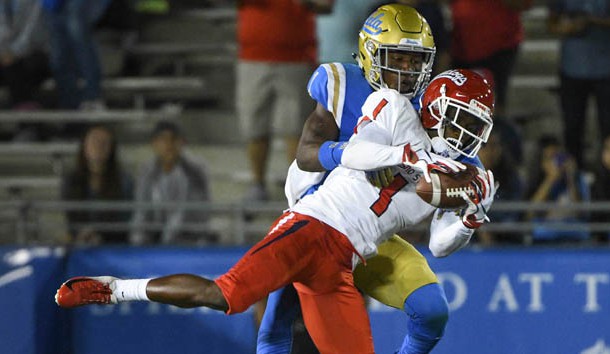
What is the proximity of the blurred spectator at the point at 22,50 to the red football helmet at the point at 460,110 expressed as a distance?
17.3 ft

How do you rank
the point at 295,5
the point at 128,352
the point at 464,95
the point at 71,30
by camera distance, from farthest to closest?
1. the point at 71,30
2. the point at 295,5
3. the point at 128,352
4. the point at 464,95

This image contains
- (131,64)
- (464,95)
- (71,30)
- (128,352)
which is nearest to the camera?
(464,95)

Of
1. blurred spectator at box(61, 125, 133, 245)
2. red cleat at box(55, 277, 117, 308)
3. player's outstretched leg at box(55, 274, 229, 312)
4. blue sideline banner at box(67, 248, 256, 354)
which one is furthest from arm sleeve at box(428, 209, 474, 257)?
blurred spectator at box(61, 125, 133, 245)

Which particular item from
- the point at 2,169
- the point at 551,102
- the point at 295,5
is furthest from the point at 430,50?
the point at 2,169

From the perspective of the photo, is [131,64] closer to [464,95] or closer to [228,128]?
[228,128]

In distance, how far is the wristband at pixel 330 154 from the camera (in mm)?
5078

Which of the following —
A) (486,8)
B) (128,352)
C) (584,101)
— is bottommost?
(128,352)

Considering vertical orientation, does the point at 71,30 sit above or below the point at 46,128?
above

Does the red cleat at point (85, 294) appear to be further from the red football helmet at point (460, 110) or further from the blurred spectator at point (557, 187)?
the blurred spectator at point (557, 187)

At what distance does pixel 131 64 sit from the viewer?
1029 centimetres

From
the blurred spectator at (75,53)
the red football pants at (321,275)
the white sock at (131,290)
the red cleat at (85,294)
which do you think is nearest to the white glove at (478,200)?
the red football pants at (321,275)

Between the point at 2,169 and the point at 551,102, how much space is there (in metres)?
4.05

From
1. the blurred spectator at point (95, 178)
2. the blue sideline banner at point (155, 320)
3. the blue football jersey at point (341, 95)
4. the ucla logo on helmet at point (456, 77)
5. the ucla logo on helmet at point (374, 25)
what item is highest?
the ucla logo on helmet at point (374, 25)

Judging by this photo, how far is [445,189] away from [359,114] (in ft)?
1.97
